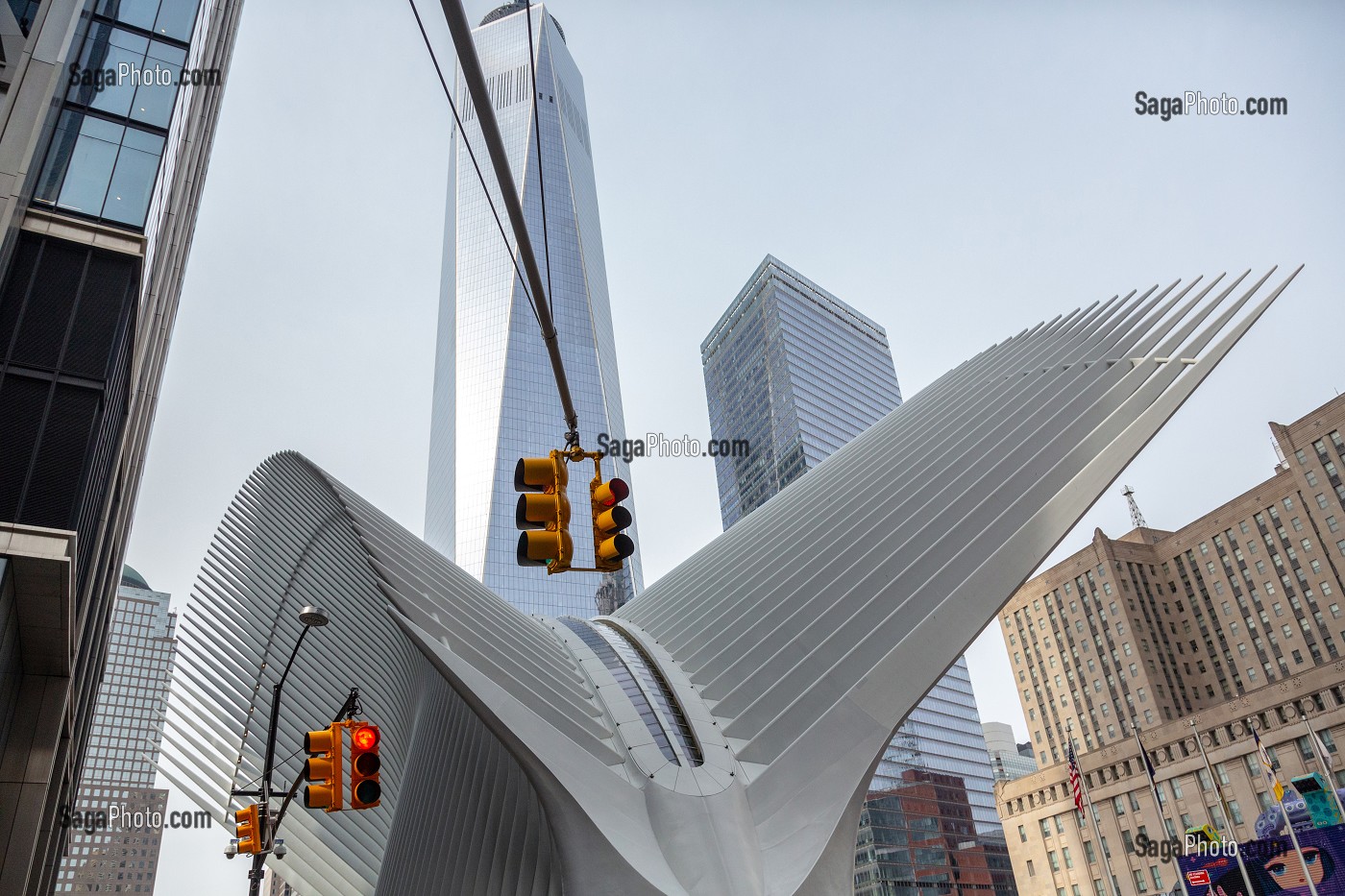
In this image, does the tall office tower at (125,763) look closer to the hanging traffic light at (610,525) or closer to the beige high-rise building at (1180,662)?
the beige high-rise building at (1180,662)

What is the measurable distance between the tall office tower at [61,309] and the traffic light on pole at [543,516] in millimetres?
11445

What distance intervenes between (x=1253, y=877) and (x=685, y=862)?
41164 mm

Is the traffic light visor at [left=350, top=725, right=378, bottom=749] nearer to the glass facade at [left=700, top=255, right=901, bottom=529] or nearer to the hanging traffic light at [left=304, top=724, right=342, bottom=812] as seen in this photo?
the hanging traffic light at [left=304, top=724, right=342, bottom=812]

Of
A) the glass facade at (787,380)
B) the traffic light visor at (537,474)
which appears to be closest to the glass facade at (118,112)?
the traffic light visor at (537,474)

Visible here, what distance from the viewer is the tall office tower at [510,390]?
152250mm

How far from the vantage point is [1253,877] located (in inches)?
1639

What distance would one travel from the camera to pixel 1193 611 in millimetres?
111750

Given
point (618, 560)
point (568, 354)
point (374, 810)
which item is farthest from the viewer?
point (568, 354)

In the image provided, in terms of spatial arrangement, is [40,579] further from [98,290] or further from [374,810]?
[374,810]

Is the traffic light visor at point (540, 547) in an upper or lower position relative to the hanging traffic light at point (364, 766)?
upper

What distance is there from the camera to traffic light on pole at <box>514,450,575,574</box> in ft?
26.8

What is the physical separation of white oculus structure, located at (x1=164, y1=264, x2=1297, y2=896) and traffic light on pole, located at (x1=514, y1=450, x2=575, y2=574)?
19.0 ft

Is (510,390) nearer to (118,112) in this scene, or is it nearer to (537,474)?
(118,112)

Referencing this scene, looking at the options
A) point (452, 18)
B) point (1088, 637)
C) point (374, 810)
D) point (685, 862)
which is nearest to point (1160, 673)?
point (1088, 637)
